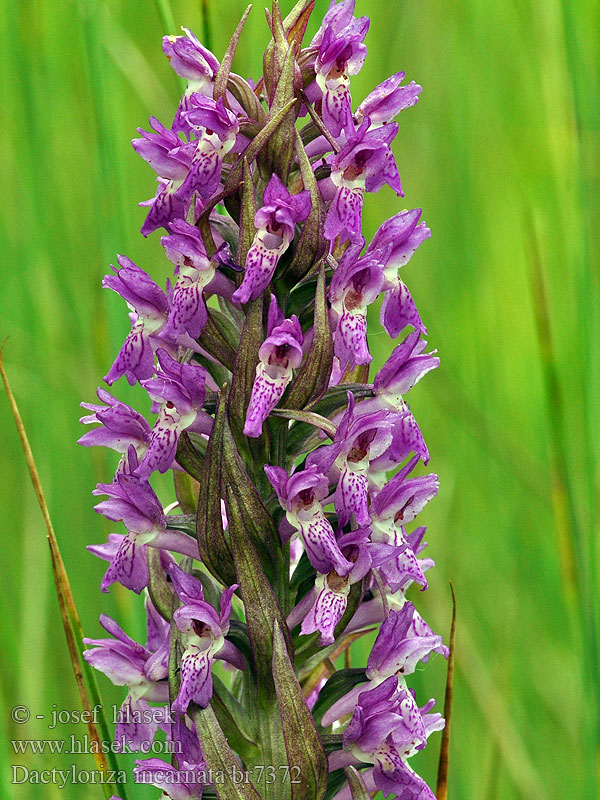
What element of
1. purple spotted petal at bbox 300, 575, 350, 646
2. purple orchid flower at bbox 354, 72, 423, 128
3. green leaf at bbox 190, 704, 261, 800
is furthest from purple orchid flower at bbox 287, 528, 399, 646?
purple orchid flower at bbox 354, 72, 423, 128

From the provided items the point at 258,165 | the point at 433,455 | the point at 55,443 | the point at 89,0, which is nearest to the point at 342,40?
the point at 258,165

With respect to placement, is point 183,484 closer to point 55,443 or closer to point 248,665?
point 248,665

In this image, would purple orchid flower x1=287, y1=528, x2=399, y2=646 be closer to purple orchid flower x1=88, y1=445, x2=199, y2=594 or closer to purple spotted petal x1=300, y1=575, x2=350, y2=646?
purple spotted petal x1=300, y1=575, x2=350, y2=646

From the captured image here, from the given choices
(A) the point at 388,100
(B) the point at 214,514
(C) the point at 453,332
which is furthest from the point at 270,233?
(C) the point at 453,332

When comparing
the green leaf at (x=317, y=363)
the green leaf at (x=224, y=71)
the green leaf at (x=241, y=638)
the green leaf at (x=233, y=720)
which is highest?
the green leaf at (x=224, y=71)

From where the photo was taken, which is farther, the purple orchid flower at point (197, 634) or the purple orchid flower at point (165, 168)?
the purple orchid flower at point (165, 168)

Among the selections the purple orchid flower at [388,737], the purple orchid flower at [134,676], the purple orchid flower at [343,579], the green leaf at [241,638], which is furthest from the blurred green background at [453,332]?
the purple orchid flower at [343,579]

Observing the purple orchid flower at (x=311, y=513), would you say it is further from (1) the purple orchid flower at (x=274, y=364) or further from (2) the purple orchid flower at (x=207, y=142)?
(2) the purple orchid flower at (x=207, y=142)
